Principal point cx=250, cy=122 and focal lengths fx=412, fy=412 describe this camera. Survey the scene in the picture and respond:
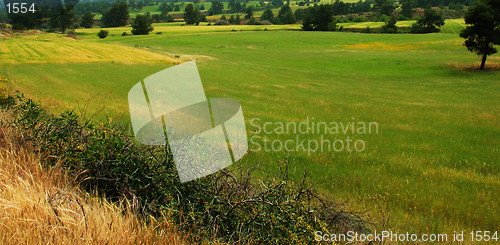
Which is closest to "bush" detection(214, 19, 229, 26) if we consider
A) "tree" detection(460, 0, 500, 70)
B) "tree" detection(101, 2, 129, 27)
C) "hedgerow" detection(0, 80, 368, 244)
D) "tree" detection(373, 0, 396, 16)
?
"tree" detection(101, 2, 129, 27)

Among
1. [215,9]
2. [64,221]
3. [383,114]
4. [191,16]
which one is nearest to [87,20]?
[191,16]

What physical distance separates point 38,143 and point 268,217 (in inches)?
115

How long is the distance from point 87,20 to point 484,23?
336 feet

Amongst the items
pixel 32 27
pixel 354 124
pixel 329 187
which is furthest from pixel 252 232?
pixel 32 27

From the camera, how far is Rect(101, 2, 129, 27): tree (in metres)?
124

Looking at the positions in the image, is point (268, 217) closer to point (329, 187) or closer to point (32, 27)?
point (329, 187)

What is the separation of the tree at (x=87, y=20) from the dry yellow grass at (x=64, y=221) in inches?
4607

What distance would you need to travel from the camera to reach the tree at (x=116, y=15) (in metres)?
124

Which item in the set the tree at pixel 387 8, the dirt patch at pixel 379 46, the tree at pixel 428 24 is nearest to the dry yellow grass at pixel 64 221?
the dirt patch at pixel 379 46

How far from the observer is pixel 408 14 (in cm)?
14475

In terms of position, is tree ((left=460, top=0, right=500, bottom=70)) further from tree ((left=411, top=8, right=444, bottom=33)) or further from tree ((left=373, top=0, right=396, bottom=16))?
tree ((left=373, top=0, right=396, bottom=16))

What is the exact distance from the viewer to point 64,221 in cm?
322

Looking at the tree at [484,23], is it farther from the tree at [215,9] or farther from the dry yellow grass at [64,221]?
the tree at [215,9]

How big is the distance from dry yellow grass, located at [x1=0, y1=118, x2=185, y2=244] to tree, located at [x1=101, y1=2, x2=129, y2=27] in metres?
129
